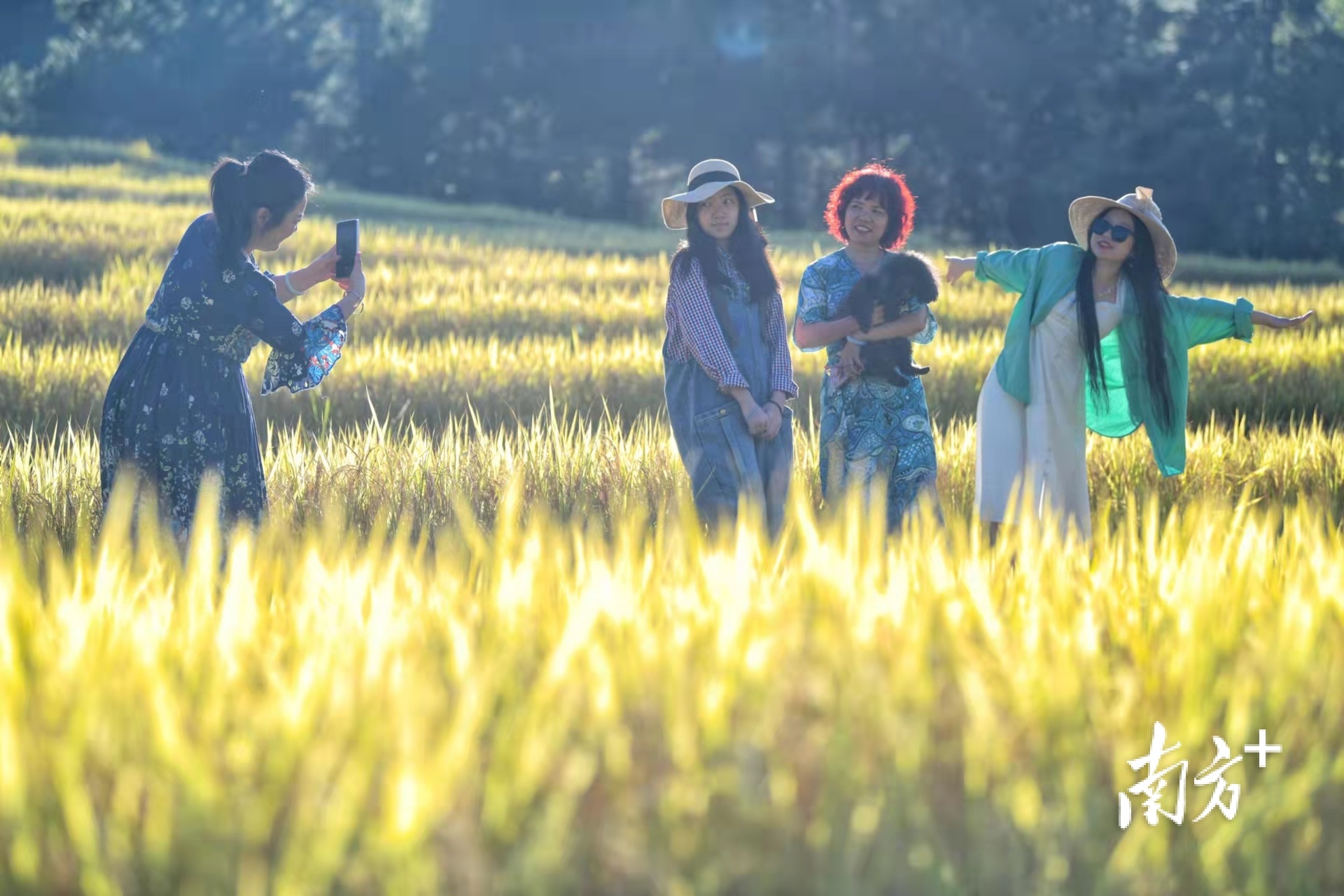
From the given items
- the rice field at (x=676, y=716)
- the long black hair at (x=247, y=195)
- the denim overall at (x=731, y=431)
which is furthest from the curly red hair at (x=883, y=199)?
the rice field at (x=676, y=716)

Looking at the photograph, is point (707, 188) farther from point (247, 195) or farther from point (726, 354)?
point (247, 195)

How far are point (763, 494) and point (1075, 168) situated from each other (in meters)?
25.8

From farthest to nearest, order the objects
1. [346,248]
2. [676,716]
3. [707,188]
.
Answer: [707,188]
[346,248]
[676,716]

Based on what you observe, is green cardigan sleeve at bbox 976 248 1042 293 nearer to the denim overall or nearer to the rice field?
the denim overall

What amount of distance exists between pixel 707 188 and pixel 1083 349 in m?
1.19

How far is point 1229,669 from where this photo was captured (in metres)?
1.77

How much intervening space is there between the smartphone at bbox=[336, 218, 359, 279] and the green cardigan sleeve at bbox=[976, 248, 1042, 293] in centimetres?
181

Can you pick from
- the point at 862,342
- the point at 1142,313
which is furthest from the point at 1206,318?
the point at 862,342

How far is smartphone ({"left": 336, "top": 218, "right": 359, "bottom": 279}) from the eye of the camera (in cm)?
357

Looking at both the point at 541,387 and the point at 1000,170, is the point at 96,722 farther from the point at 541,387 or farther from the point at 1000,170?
the point at 1000,170

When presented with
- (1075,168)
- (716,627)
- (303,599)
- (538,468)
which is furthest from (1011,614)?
(1075,168)

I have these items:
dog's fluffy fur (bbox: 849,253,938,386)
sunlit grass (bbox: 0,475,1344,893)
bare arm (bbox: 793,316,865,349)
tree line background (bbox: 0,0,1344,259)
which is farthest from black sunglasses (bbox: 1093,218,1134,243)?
tree line background (bbox: 0,0,1344,259)

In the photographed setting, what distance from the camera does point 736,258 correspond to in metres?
4.07

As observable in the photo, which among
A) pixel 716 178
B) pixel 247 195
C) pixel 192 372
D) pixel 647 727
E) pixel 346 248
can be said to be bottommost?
pixel 647 727
